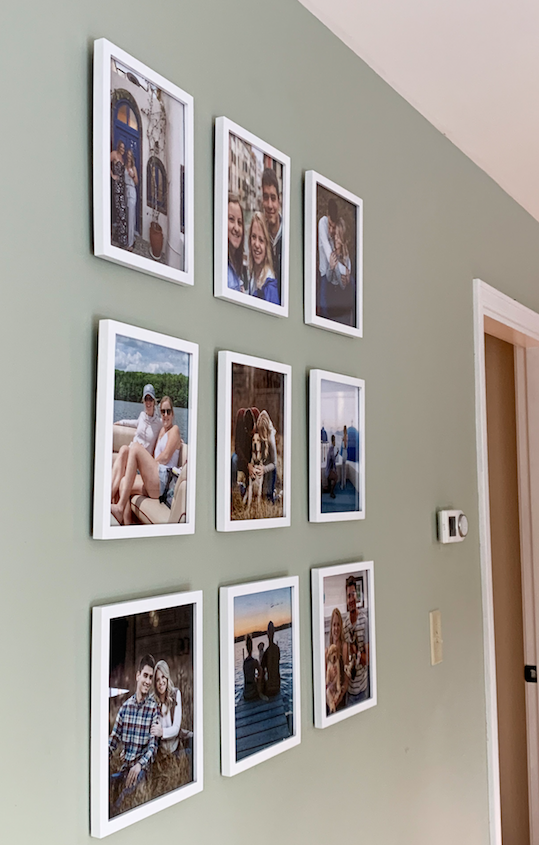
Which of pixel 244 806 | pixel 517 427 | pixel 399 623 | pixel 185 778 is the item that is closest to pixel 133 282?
pixel 185 778

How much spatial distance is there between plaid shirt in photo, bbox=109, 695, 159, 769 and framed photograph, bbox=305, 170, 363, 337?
0.76 meters

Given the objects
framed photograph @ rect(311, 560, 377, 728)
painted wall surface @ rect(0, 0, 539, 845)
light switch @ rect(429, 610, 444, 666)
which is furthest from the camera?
light switch @ rect(429, 610, 444, 666)

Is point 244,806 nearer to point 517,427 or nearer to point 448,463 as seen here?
point 448,463

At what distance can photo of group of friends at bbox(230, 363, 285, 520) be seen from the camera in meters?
1.26

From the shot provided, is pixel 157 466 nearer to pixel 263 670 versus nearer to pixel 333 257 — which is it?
pixel 263 670

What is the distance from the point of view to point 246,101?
1.35m

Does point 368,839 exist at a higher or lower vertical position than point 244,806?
lower

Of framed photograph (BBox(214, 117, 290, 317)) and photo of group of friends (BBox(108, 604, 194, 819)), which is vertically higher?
framed photograph (BBox(214, 117, 290, 317))

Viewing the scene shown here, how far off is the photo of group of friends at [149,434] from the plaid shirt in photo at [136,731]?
0.25 m

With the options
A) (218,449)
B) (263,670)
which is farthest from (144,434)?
(263,670)

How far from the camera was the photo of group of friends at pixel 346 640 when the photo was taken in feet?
4.79

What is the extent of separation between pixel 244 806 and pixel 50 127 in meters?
1.07

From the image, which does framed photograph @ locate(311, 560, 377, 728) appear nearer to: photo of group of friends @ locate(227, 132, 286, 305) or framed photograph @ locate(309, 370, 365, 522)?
framed photograph @ locate(309, 370, 365, 522)

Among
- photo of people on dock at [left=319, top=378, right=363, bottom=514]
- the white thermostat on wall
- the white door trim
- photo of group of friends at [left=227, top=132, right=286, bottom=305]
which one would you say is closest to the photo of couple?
photo of group of friends at [left=227, top=132, right=286, bottom=305]
